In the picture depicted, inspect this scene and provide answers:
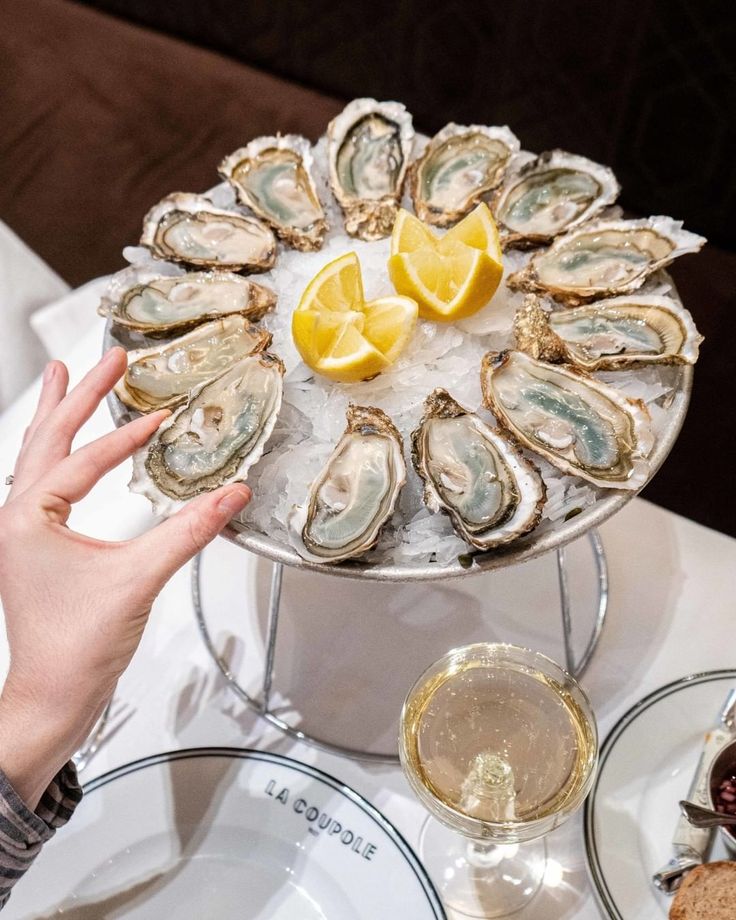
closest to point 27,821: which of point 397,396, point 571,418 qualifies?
point 397,396

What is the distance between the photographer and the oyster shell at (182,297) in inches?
39.6

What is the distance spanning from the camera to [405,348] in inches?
37.1

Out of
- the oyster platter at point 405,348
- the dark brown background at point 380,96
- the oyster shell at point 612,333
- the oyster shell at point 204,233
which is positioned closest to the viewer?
the oyster platter at point 405,348

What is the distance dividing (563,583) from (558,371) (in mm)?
246

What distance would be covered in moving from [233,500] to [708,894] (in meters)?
0.56

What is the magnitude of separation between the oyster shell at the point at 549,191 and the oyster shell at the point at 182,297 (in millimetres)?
327

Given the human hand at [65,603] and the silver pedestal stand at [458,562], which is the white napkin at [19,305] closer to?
the silver pedestal stand at [458,562]

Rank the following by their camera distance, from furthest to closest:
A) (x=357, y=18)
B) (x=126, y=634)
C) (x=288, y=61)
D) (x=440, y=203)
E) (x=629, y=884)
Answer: (x=288, y=61) < (x=357, y=18) < (x=440, y=203) < (x=629, y=884) < (x=126, y=634)

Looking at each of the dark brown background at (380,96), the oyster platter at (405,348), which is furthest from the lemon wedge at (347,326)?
the dark brown background at (380,96)

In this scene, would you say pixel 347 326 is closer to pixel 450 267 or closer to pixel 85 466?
pixel 450 267

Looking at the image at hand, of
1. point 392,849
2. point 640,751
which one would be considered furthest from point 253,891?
point 640,751

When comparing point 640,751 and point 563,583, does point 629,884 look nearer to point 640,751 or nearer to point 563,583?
point 640,751

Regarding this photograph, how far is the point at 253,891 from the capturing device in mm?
861

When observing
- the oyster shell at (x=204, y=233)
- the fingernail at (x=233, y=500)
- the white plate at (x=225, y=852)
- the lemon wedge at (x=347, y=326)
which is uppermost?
the oyster shell at (x=204, y=233)
